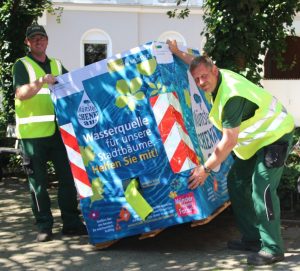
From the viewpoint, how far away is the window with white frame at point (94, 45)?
819 inches

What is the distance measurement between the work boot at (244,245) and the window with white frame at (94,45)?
16.5 m

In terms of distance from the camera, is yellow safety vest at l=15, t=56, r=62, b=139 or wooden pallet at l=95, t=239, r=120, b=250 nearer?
wooden pallet at l=95, t=239, r=120, b=250

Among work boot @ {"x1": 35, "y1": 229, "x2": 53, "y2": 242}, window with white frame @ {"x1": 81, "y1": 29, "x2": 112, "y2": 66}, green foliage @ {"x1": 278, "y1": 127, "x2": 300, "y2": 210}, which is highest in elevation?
window with white frame @ {"x1": 81, "y1": 29, "x2": 112, "y2": 66}

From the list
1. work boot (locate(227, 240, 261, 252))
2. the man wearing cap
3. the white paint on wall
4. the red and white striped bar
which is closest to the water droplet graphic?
the red and white striped bar

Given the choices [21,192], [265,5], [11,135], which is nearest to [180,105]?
[265,5]

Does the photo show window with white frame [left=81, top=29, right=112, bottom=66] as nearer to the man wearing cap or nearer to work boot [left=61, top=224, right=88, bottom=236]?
the man wearing cap

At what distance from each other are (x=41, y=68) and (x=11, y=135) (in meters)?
4.57

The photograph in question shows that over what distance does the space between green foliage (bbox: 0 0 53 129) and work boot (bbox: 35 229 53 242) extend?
4.98 metres

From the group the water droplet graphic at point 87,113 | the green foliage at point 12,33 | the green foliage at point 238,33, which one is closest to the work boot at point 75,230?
the water droplet graphic at point 87,113

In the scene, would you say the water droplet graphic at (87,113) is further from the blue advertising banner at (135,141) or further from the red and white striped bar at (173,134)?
the red and white striped bar at (173,134)

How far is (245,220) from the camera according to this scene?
4.79m

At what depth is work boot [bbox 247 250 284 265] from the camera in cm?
438

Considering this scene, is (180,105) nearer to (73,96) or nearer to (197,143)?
(197,143)

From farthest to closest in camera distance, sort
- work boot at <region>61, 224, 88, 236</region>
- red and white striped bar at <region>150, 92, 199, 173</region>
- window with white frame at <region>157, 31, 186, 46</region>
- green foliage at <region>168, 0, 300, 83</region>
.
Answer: window with white frame at <region>157, 31, 186, 46</region> < green foliage at <region>168, 0, 300, 83</region> < work boot at <region>61, 224, 88, 236</region> < red and white striped bar at <region>150, 92, 199, 173</region>
